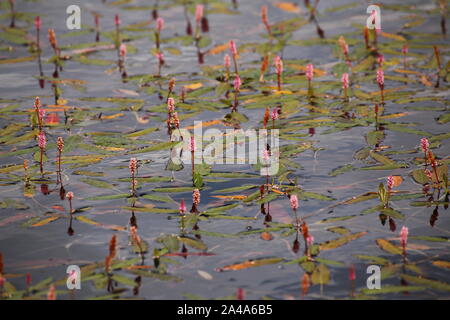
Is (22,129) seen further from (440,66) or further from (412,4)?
(412,4)

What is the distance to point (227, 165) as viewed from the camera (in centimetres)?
309

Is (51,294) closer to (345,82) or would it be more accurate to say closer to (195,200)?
(195,200)

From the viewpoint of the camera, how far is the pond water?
7.63ft

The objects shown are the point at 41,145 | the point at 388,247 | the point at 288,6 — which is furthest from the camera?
the point at 288,6

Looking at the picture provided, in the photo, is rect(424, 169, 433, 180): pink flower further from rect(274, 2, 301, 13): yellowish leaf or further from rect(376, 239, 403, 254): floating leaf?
rect(274, 2, 301, 13): yellowish leaf

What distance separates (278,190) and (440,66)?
1.85 metres

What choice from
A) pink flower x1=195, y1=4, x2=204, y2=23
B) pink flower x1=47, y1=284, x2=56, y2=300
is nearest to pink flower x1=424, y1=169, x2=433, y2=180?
pink flower x1=47, y1=284, x2=56, y2=300

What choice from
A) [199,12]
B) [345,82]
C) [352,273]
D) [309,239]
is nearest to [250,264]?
[309,239]

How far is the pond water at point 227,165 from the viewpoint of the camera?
2324 mm

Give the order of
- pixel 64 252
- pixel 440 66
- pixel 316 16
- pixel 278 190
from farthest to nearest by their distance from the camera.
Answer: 1. pixel 316 16
2. pixel 440 66
3. pixel 278 190
4. pixel 64 252

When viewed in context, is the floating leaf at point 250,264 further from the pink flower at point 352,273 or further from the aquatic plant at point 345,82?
the aquatic plant at point 345,82

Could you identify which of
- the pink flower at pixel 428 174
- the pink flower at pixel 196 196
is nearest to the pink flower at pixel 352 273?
the pink flower at pixel 196 196
